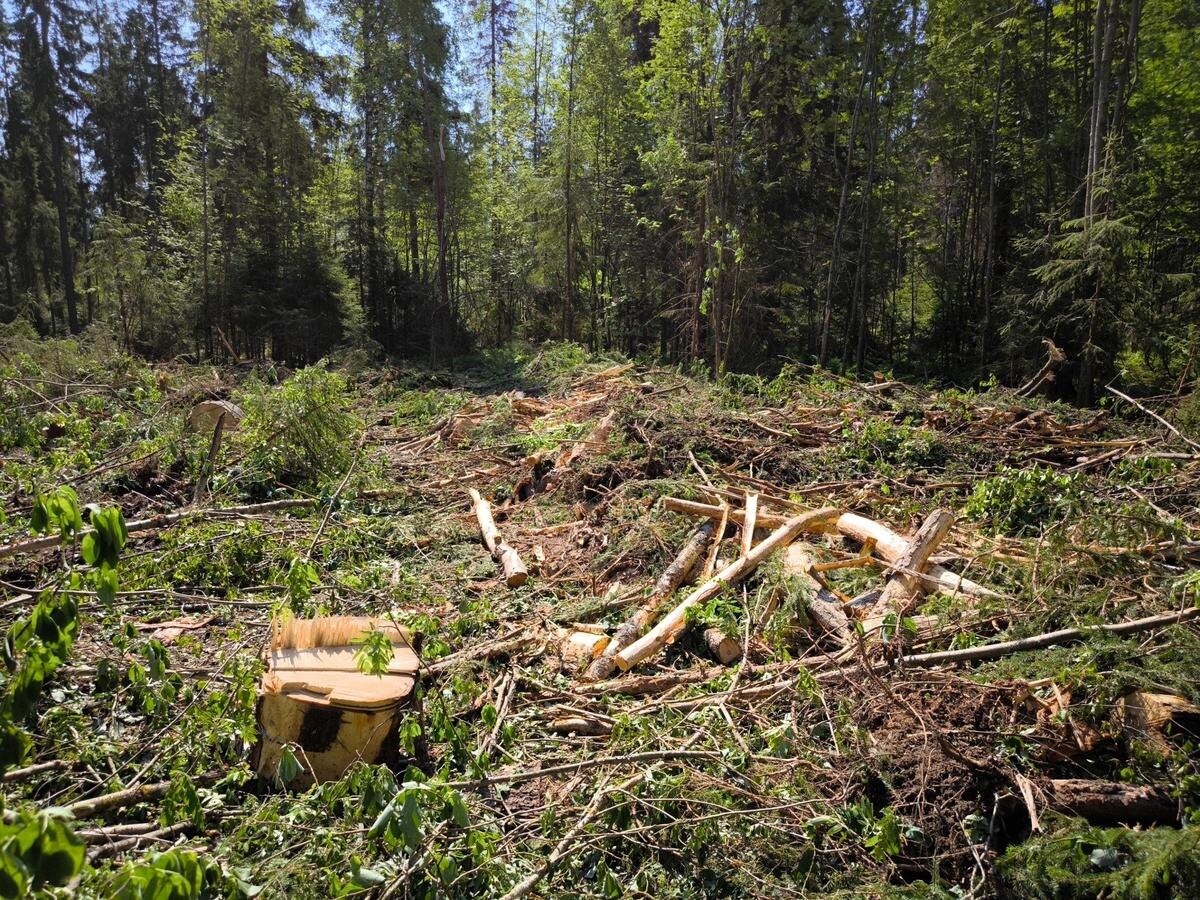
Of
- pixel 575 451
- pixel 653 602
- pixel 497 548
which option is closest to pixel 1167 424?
pixel 653 602

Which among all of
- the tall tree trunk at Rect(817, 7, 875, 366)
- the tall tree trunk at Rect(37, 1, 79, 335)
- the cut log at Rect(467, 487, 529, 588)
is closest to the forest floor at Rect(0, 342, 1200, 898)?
the cut log at Rect(467, 487, 529, 588)

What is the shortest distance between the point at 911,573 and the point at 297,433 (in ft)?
18.2

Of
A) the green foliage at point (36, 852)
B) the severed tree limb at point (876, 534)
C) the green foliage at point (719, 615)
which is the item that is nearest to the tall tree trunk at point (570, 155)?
the severed tree limb at point (876, 534)

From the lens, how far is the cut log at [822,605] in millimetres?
3766

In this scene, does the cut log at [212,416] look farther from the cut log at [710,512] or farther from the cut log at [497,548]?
the cut log at [710,512]

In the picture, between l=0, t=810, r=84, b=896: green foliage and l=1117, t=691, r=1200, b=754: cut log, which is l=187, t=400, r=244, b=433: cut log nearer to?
l=0, t=810, r=84, b=896: green foliage

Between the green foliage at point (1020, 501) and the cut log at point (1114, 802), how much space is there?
8.08ft

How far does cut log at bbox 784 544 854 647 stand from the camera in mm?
3766

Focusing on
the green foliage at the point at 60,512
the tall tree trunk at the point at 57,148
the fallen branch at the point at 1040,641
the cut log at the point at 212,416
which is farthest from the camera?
the tall tree trunk at the point at 57,148

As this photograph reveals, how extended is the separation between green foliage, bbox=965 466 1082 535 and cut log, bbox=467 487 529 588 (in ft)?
11.0

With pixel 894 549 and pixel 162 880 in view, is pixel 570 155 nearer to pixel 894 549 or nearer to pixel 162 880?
pixel 894 549

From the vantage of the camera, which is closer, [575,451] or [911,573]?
[911,573]

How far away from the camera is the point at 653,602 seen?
4375 mm

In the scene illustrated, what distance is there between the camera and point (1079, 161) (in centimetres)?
1279
